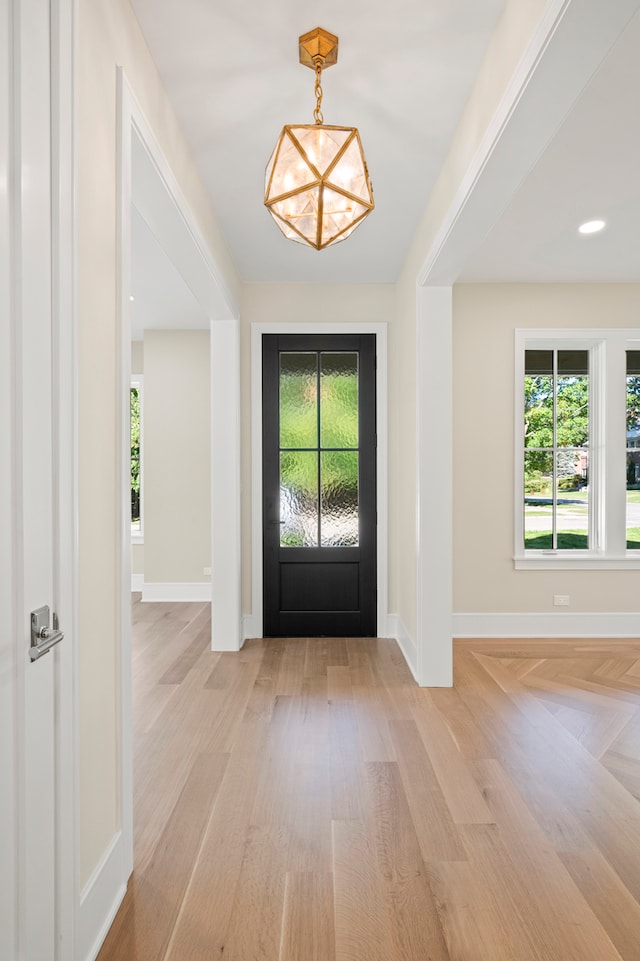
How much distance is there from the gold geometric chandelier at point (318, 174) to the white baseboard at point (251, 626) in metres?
3.23

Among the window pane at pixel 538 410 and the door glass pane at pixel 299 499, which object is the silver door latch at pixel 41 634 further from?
the window pane at pixel 538 410

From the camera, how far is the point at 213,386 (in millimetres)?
4438

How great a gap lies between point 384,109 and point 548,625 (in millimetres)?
3735

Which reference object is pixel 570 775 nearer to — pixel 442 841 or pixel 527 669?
pixel 442 841

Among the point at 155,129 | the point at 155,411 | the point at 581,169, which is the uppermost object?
the point at 581,169

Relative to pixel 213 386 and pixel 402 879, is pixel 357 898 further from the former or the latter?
pixel 213 386

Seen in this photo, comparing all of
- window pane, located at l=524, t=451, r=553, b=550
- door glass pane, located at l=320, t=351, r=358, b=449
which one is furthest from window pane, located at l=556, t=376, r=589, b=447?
door glass pane, located at l=320, t=351, r=358, b=449

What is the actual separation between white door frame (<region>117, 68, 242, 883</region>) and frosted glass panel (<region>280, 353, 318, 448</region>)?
46 centimetres

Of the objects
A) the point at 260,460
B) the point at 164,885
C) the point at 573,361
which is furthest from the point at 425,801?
the point at 573,361

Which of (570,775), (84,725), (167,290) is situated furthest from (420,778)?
(167,290)

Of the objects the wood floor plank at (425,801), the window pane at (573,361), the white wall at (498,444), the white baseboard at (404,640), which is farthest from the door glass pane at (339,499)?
the wood floor plank at (425,801)

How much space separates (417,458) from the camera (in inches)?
148

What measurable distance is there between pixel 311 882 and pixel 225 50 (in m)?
2.73

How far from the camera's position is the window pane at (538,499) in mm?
4887
